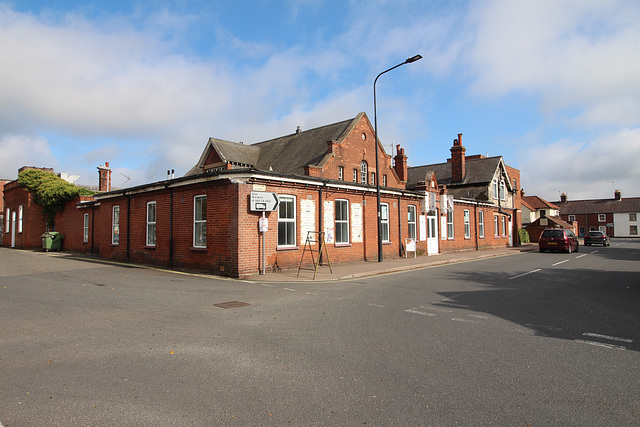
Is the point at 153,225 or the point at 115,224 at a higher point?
the point at 115,224

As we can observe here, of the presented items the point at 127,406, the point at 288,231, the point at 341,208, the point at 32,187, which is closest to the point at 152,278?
the point at 288,231

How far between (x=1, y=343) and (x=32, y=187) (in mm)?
30988

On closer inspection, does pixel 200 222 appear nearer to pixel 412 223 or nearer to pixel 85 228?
pixel 412 223

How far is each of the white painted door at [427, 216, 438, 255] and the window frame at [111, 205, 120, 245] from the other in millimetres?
17525

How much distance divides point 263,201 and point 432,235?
48.2ft

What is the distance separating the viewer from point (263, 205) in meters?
13.7

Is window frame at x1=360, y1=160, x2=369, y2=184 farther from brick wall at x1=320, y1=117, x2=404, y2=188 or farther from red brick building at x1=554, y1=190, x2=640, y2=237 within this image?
red brick building at x1=554, y1=190, x2=640, y2=237

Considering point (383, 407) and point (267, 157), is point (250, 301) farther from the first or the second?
point (267, 157)

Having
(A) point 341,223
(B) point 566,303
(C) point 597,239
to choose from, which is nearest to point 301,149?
(A) point 341,223

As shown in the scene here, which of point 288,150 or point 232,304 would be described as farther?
point 288,150

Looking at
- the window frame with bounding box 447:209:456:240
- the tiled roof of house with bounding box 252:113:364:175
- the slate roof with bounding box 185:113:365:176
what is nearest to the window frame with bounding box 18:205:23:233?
the slate roof with bounding box 185:113:365:176

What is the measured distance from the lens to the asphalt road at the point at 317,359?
3.70 metres

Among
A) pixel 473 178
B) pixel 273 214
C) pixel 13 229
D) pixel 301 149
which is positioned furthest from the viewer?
pixel 473 178

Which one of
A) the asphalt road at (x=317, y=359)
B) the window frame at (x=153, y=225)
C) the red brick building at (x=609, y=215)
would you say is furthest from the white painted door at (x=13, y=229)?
the red brick building at (x=609, y=215)
